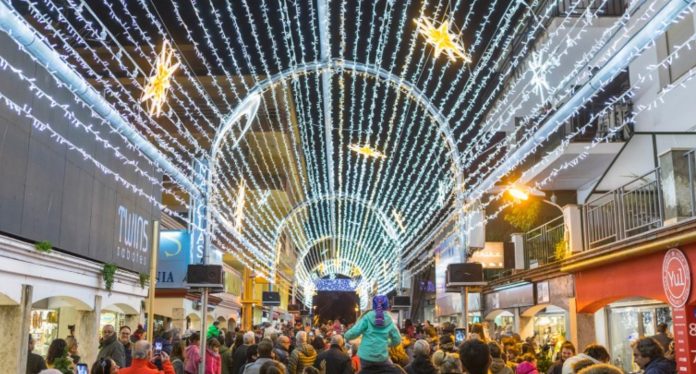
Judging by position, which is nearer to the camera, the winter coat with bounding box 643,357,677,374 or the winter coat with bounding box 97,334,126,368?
the winter coat with bounding box 643,357,677,374

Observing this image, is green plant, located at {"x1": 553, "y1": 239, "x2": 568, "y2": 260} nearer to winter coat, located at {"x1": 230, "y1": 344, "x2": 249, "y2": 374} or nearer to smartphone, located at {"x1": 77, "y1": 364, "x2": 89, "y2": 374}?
winter coat, located at {"x1": 230, "y1": 344, "x2": 249, "y2": 374}

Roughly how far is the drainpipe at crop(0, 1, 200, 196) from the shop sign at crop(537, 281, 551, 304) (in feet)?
33.5

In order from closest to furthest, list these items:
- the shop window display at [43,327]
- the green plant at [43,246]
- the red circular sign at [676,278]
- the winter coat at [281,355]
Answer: the winter coat at [281,355], the red circular sign at [676,278], the green plant at [43,246], the shop window display at [43,327]

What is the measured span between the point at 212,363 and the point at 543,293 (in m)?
10.1

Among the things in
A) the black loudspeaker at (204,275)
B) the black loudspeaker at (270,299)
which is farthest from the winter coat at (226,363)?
the black loudspeaker at (270,299)

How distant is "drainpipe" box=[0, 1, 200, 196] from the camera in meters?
7.78

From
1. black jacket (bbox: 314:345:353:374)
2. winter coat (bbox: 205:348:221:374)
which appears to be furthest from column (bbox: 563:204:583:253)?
black jacket (bbox: 314:345:353:374)

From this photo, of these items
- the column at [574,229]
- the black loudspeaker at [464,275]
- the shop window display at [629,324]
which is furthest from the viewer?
the column at [574,229]

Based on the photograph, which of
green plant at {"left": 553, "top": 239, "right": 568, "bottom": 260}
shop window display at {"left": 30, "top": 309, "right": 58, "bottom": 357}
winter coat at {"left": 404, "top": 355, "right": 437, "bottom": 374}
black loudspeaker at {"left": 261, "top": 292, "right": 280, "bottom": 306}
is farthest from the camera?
black loudspeaker at {"left": 261, "top": 292, "right": 280, "bottom": 306}

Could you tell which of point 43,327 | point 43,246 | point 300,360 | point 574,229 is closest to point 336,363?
point 300,360

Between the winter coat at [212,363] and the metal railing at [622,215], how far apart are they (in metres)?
7.72

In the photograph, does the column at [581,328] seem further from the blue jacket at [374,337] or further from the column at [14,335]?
the column at [14,335]

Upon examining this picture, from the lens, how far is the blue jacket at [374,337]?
7.12 metres

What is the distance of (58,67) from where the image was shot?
9188mm
